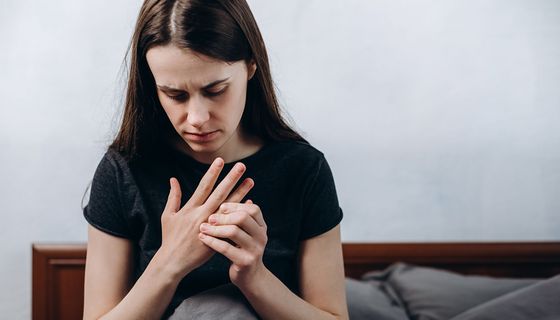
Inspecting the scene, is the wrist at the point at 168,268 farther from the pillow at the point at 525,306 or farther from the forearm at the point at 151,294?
the pillow at the point at 525,306

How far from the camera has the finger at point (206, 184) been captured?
1.00m

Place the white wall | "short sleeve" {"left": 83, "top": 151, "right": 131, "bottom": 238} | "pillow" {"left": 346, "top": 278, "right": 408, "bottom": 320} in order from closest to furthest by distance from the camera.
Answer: "short sleeve" {"left": 83, "top": 151, "right": 131, "bottom": 238}, "pillow" {"left": 346, "top": 278, "right": 408, "bottom": 320}, the white wall

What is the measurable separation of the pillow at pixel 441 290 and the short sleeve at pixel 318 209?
A: 661 mm

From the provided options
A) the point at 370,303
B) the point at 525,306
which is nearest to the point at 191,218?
the point at 370,303

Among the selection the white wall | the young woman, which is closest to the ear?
the young woman

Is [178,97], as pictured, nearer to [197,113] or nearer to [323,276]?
[197,113]

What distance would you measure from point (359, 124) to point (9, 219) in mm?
1055

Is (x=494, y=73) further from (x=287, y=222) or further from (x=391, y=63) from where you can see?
(x=287, y=222)

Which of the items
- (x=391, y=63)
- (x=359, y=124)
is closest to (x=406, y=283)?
(x=359, y=124)

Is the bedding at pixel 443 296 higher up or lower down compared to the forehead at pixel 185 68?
lower down

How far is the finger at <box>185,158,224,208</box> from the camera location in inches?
39.5

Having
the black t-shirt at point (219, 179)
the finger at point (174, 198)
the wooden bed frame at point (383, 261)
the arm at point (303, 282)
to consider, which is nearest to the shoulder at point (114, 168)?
the black t-shirt at point (219, 179)

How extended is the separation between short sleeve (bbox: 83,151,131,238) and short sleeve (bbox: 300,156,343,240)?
302 millimetres

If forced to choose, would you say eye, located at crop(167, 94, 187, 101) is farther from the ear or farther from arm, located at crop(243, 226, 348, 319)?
arm, located at crop(243, 226, 348, 319)
